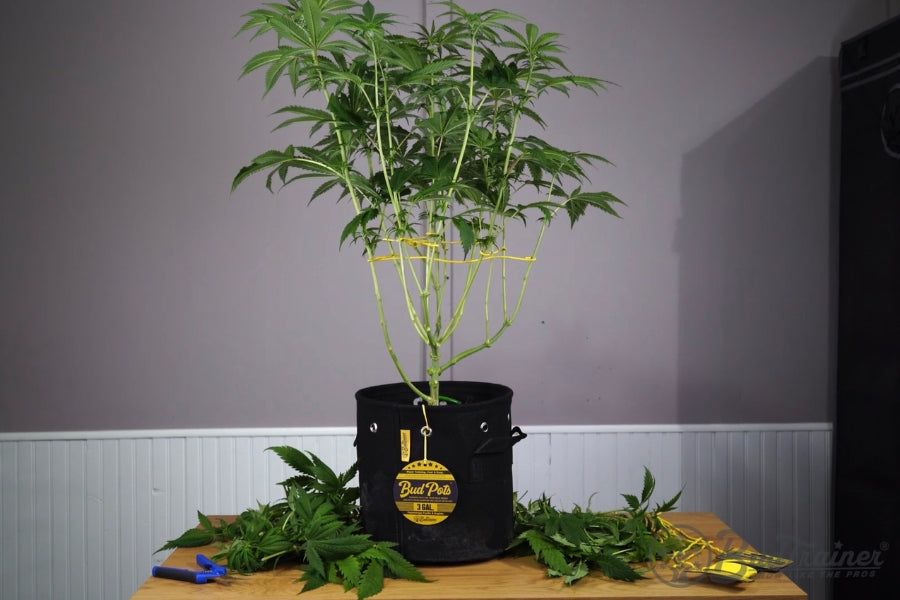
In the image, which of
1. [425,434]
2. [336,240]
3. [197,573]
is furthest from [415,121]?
[336,240]

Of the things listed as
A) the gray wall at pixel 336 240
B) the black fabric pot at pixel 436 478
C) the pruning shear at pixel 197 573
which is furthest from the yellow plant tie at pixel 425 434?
the gray wall at pixel 336 240

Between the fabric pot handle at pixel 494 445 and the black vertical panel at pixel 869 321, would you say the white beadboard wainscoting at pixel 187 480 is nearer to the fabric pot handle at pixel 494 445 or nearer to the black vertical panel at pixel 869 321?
the black vertical panel at pixel 869 321

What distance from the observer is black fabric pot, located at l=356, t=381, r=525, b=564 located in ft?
4.24

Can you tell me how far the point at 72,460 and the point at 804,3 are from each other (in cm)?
262

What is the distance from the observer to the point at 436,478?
4.24 ft

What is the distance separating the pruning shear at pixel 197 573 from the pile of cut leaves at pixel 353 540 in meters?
0.03

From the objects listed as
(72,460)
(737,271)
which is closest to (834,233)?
(737,271)

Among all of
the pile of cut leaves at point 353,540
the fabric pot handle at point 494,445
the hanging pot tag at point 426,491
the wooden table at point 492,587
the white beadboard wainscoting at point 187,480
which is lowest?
the white beadboard wainscoting at point 187,480

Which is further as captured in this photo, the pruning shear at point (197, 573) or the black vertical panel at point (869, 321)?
the black vertical panel at point (869, 321)

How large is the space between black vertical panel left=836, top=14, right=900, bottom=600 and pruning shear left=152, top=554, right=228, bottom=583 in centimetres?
167

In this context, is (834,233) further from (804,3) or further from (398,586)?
(398,586)

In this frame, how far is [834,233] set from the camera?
2.61 meters

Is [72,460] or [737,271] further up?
[737,271]

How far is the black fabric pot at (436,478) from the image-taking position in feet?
4.24
